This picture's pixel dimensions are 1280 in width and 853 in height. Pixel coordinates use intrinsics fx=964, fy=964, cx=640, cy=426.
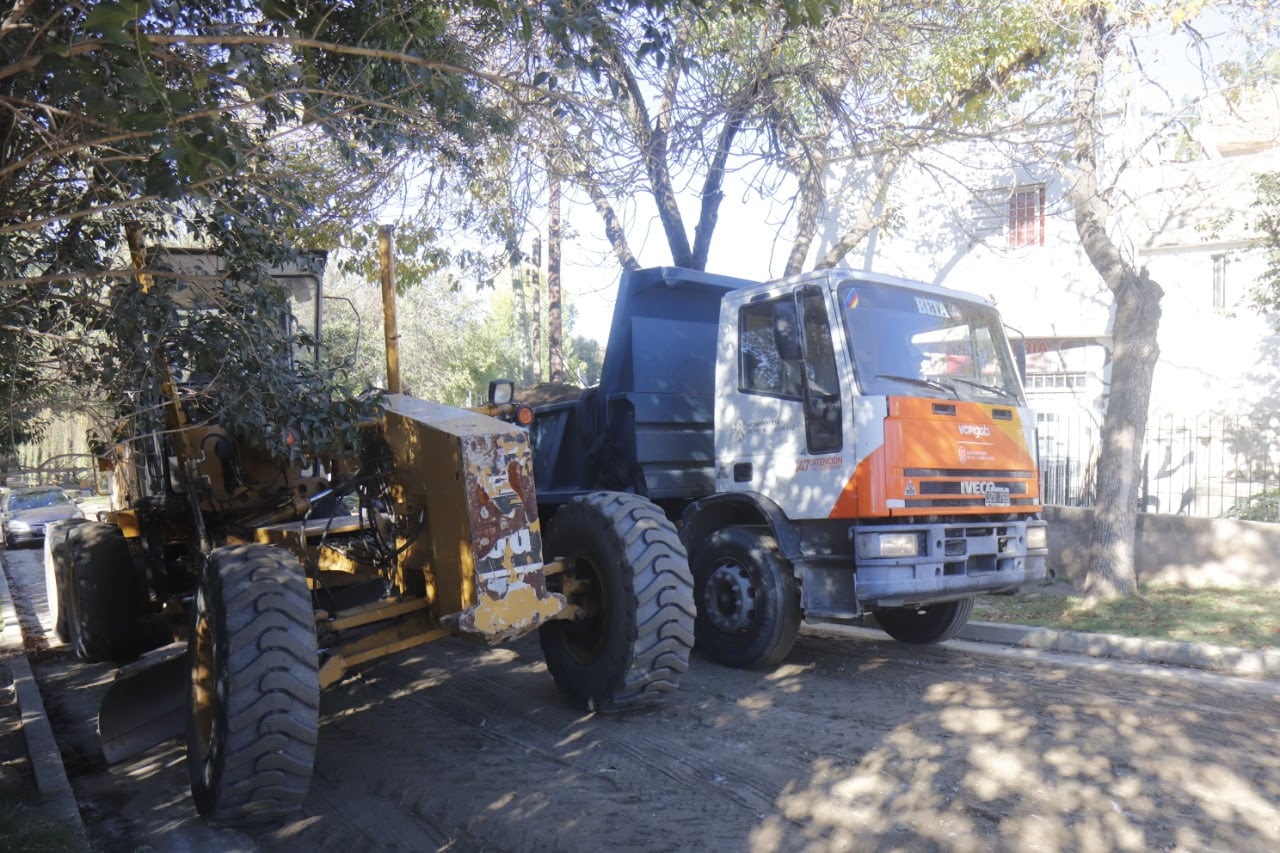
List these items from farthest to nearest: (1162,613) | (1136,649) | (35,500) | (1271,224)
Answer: (35,500), (1271,224), (1162,613), (1136,649)

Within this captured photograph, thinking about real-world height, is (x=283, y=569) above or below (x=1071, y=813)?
above

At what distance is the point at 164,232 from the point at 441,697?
3.50m

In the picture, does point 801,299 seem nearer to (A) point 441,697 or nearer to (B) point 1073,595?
(A) point 441,697

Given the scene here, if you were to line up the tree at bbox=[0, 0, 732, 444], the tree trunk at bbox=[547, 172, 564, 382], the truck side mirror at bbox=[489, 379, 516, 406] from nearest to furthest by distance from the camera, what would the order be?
the tree at bbox=[0, 0, 732, 444], the truck side mirror at bbox=[489, 379, 516, 406], the tree trunk at bbox=[547, 172, 564, 382]

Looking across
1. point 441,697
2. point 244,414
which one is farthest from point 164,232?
point 441,697

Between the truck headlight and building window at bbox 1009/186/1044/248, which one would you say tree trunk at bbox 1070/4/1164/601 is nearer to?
the truck headlight

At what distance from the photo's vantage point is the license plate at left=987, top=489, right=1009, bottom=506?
6902mm

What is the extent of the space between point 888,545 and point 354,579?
3473 millimetres

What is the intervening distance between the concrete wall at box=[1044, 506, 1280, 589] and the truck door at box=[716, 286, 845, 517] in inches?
212

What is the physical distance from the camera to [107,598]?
775 cm

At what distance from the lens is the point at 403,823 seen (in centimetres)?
459

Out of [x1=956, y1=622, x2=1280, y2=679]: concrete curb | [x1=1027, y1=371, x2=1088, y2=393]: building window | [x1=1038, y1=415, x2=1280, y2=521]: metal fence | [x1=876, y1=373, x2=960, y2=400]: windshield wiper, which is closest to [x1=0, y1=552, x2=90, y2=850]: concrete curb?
[x1=876, y1=373, x2=960, y2=400]: windshield wiper

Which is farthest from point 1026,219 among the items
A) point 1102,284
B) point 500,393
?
point 500,393

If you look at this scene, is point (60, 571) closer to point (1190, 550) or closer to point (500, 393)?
point (500, 393)
